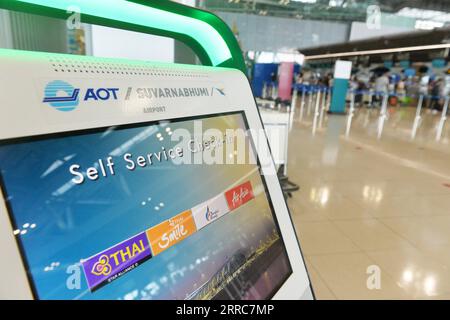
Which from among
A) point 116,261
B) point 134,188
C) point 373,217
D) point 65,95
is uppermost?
point 65,95

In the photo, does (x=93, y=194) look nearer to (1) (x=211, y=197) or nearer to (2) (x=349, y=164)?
(1) (x=211, y=197)

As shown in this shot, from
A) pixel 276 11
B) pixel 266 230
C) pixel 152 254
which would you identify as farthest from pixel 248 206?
pixel 276 11

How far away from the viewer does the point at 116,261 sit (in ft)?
1.96

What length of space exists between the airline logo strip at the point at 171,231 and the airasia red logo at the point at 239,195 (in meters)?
0.16

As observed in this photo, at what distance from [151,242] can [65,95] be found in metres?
0.33

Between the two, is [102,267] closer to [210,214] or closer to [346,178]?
[210,214]

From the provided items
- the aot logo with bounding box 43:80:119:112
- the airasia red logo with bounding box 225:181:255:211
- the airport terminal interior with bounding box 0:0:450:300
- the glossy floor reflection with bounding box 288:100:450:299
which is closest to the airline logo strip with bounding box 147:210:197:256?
the airasia red logo with bounding box 225:181:255:211

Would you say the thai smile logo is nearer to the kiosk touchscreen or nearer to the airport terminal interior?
the kiosk touchscreen

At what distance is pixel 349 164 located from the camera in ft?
14.4

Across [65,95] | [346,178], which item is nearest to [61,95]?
[65,95]

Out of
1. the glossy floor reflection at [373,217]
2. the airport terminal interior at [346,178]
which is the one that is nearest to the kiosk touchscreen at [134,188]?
the airport terminal interior at [346,178]

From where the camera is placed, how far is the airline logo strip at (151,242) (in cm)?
57

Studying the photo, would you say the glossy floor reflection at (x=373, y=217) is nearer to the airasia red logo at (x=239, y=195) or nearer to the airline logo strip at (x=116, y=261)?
the airasia red logo at (x=239, y=195)

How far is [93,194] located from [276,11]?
16691mm
